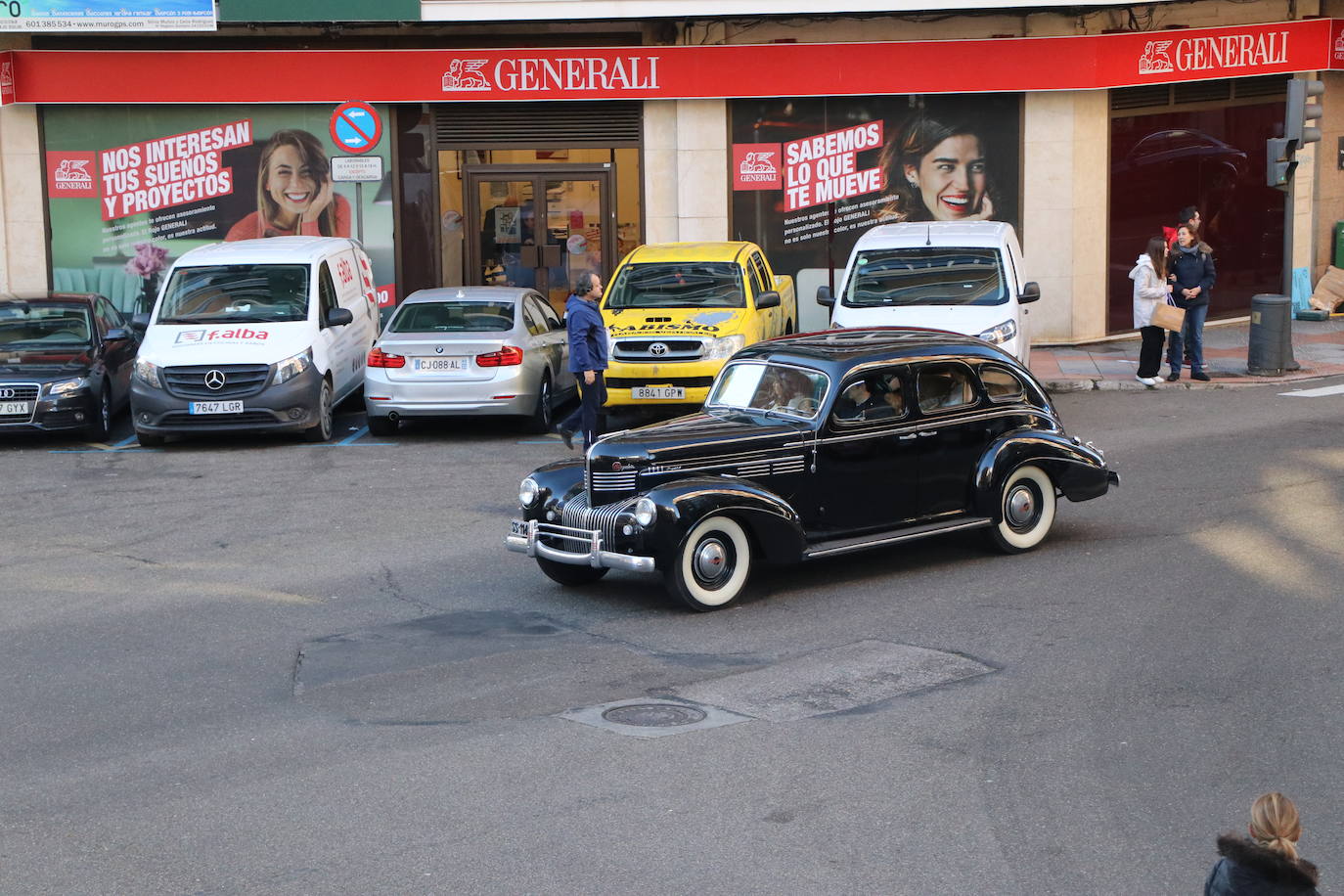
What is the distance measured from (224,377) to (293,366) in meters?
0.69

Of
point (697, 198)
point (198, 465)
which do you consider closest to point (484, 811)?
point (198, 465)

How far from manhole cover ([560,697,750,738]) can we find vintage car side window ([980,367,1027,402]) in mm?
4252

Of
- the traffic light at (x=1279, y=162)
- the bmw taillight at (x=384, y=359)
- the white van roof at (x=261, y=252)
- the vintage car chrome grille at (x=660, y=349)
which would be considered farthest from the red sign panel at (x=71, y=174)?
the traffic light at (x=1279, y=162)

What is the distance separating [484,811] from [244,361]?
10.6m

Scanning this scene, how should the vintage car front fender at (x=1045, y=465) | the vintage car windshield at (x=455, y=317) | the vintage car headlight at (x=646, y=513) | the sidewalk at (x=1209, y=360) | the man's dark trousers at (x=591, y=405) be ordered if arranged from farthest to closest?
the sidewalk at (x=1209, y=360) < the vintage car windshield at (x=455, y=317) < the man's dark trousers at (x=591, y=405) < the vintage car front fender at (x=1045, y=465) < the vintage car headlight at (x=646, y=513)

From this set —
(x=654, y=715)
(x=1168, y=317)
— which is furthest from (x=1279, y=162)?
(x=654, y=715)

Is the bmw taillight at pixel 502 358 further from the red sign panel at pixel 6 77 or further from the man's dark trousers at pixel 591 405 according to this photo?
the red sign panel at pixel 6 77

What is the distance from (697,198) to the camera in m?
23.4

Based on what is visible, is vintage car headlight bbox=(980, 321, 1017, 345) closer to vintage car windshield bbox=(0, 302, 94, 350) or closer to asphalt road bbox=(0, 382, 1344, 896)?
asphalt road bbox=(0, 382, 1344, 896)

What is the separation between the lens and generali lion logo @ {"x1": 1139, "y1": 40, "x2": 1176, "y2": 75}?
75.3ft

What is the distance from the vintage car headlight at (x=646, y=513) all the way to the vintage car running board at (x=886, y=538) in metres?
1.16

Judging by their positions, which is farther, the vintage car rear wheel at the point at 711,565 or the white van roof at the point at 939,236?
the white van roof at the point at 939,236

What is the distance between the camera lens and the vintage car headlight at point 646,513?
978 cm

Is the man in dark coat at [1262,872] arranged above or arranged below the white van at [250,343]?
below
